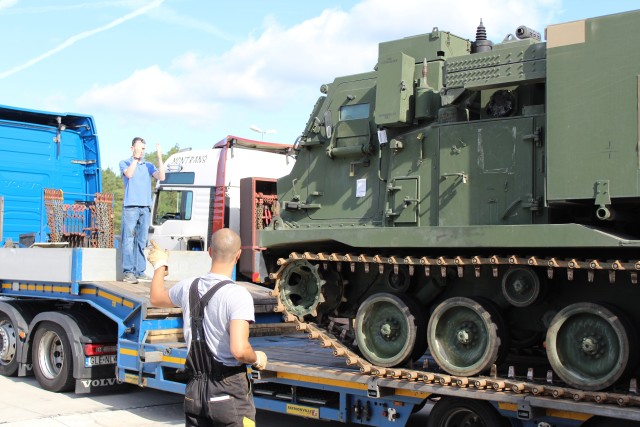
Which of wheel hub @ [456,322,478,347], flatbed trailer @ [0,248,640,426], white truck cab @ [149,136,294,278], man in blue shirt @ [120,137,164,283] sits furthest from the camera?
white truck cab @ [149,136,294,278]

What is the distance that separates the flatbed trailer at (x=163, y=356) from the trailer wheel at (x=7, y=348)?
0.03 m

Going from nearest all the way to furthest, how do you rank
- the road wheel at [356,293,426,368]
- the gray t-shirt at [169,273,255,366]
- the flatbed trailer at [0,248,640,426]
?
the gray t-shirt at [169,273,255,366]
the flatbed trailer at [0,248,640,426]
the road wheel at [356,293,426,368]

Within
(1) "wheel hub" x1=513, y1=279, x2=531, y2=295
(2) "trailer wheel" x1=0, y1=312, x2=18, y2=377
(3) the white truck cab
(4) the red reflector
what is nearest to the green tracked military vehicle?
(1) "wheel hub" x1=513, y1=279, x2=531, y2=295

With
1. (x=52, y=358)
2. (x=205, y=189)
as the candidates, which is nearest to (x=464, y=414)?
(x=52, y=358)

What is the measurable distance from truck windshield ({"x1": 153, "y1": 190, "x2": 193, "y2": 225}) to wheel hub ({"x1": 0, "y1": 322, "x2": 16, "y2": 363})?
19.3 feet

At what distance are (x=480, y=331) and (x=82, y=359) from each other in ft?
19.0

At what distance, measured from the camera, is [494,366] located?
24.0 feet

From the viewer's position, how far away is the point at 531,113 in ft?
26.0

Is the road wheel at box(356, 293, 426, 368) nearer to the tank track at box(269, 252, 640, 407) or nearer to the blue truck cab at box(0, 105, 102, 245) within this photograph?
the tank track at box(269, 252, 640, 407)

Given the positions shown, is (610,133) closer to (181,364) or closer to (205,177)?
(181,364)

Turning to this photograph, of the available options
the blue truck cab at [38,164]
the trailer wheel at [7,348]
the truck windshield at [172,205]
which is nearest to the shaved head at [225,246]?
the trailer wheel at [7,348]

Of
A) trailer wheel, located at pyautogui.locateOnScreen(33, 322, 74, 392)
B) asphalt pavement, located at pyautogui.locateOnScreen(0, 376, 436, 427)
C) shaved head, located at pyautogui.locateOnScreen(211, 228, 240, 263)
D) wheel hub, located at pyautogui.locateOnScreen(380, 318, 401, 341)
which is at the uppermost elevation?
shaved head, located at pyautogui.locateOnScreen(211, 228, 240, 263)

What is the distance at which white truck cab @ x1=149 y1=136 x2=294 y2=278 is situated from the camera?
17516 mm

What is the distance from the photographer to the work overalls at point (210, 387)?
5277 millimetres
